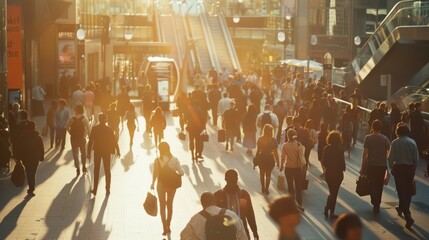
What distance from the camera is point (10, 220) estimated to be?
54.6 ft

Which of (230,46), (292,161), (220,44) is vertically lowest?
(292,161)

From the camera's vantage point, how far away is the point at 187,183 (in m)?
21.4

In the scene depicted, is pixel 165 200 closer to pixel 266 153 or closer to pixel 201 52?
pixel 266 153

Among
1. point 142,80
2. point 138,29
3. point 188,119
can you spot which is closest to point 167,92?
point 142,80

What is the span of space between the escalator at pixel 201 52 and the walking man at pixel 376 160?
51.9 meters

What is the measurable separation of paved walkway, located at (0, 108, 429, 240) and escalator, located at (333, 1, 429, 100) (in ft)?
32.6

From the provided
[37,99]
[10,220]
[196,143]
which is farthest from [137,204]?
[37,99]

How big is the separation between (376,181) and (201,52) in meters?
54.1

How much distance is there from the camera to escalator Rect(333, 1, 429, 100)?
3425 cm

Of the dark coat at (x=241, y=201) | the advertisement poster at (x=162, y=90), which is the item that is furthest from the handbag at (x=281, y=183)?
the advertisement poster at (x=162, y=90)

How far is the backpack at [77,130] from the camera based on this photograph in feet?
72.1

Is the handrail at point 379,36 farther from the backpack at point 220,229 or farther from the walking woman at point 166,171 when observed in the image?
the backpack at point 220,229

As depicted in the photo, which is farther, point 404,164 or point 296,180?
point 296,180

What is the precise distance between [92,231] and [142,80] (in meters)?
32.4
